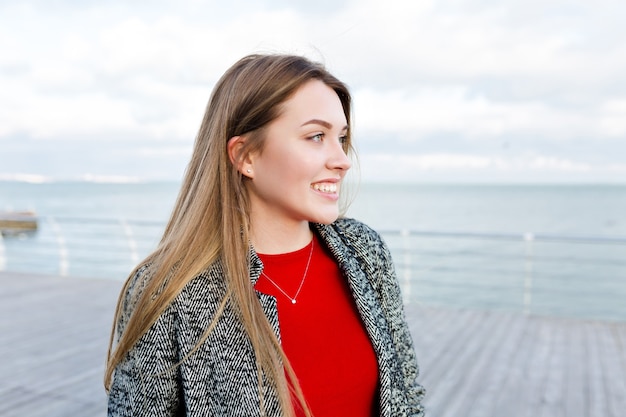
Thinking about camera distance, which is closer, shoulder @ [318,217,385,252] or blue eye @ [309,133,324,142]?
blue eye @ [309,133,324,142]

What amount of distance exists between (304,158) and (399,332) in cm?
48

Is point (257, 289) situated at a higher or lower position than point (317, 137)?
lower

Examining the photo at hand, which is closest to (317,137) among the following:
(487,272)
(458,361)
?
(458,361)

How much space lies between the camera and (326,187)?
1.01m

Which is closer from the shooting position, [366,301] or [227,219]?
[227,219]

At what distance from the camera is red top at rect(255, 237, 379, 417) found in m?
1.02

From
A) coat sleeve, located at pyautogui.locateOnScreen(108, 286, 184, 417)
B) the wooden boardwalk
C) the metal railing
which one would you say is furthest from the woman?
the metal railing

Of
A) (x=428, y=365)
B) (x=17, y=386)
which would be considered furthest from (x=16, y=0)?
(x=428, y=365)

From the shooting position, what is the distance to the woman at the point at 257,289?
940 mm

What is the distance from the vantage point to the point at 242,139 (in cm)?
100

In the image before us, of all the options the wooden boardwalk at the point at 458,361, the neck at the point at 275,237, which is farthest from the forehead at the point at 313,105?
the wooden boardwalk at the point at 458,361

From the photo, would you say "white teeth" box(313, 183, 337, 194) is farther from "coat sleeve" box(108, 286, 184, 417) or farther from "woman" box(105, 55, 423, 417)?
"coat sleeve" box(108, 286, 184, 417)

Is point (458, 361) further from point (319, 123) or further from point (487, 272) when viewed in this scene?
point (487, 272)

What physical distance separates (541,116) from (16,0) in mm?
33274
